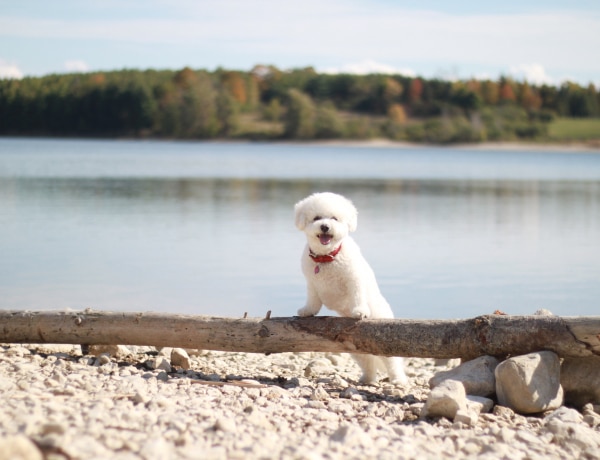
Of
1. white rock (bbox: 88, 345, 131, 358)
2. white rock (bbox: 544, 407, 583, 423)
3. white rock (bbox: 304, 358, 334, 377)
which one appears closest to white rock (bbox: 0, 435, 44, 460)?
white rock (bbox: 88, 345, 131, 358)

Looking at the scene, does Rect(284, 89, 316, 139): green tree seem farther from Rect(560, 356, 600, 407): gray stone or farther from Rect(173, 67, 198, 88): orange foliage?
Rect(560, 356, 600, 407): gray stone

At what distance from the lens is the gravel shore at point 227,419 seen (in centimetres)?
473

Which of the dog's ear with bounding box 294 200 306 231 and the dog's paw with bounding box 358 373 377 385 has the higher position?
the dog's ear with bounding box 294 200 306 231

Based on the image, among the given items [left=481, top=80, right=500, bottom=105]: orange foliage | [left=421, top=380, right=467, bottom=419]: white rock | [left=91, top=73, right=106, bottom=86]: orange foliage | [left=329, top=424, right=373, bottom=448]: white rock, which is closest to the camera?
[left=329, top=424, right=373, bottom=448]: white rock

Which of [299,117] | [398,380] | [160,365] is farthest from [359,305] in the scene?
[299,117]

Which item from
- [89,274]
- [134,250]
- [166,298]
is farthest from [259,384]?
[134,250]

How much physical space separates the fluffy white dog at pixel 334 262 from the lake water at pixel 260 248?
14.6ft

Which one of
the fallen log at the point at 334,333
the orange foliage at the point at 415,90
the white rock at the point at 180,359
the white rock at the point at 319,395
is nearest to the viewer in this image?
the white rock at the point at 319,395

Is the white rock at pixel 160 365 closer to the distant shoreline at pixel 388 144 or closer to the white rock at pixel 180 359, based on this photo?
the white rock at pixel 180 359

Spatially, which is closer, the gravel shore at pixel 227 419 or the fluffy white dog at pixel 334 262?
the gravel shore at pixel 227 419

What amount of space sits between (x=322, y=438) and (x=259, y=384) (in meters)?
1.68

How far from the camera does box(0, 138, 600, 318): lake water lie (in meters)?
12.6

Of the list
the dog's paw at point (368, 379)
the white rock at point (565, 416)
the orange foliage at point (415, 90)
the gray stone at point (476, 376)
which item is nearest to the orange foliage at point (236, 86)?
the orange foliage at point (415, 90)

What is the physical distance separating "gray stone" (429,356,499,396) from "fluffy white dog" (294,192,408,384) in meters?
0.85
